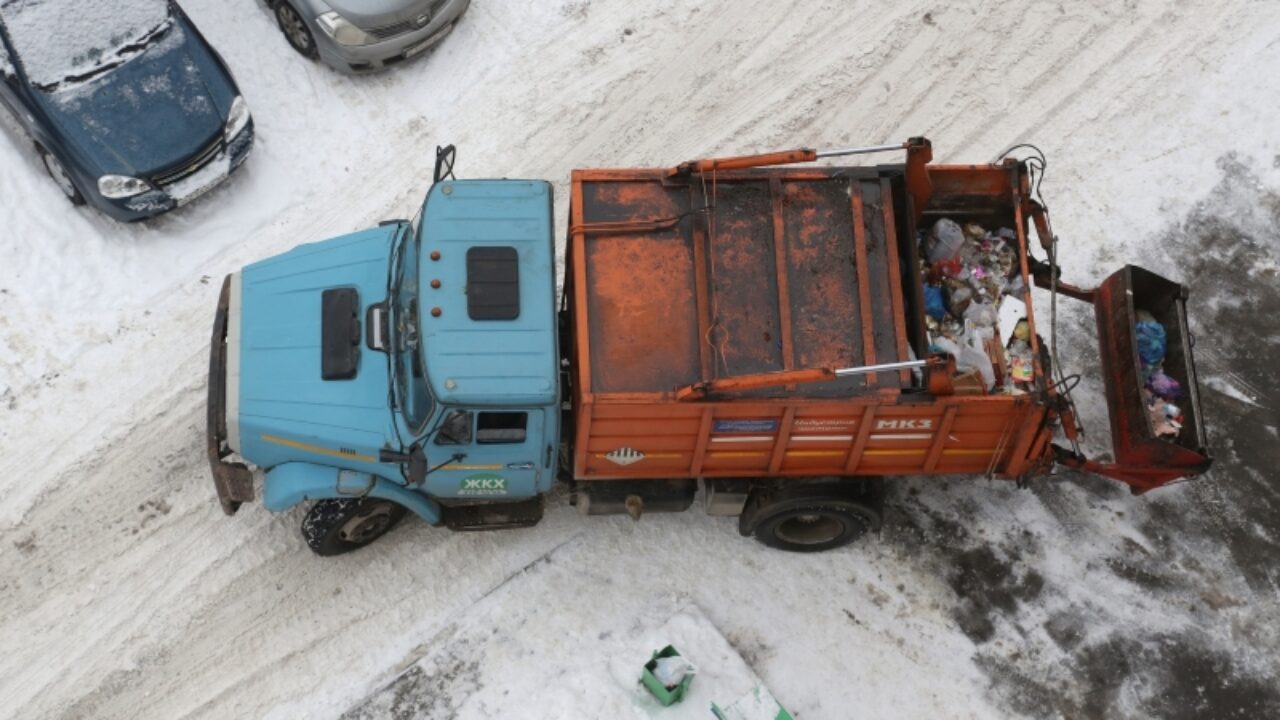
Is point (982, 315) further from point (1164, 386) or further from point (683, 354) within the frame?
point (683, 354)

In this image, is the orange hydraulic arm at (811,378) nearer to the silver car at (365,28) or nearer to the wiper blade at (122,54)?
the silver car at (365,28)

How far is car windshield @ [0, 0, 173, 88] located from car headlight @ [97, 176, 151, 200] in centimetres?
106

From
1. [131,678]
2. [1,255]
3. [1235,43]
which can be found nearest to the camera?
[131,678]

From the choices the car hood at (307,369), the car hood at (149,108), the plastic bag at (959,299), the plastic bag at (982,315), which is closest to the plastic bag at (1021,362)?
the plastic bag at (982,315)

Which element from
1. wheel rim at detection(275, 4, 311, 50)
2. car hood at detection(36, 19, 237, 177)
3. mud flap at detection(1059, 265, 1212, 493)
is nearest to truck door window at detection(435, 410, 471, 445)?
car hood at detection(36, 19, 237, 177)

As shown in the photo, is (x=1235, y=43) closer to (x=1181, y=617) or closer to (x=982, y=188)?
(x=982, y=188)

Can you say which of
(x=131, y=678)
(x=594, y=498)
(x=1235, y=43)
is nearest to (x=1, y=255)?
(x=131, y=678)

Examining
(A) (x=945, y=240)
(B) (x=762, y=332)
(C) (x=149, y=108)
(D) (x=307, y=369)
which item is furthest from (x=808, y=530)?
(C) (x=149, y=108)

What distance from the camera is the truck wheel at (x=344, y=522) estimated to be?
7910 millimetres

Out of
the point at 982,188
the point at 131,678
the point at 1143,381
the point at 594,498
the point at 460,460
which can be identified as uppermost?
the point at 982,188

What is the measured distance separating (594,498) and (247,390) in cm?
271

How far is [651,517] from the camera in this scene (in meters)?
Answer: 8.79

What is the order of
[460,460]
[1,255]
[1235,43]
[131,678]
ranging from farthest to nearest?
[1235,43]
[1,255]
[131,678]
[460,460]

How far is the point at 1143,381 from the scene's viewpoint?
25.2 ft
